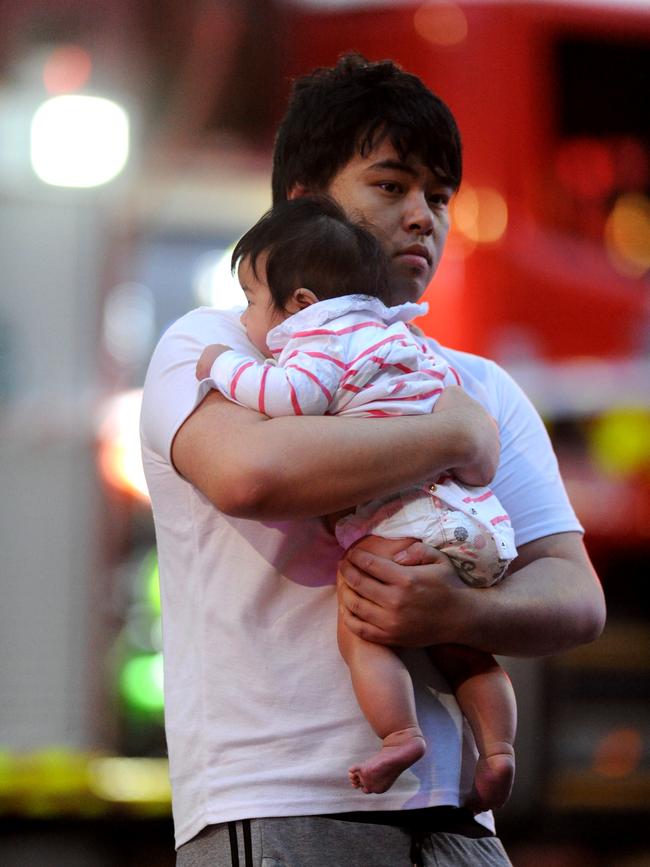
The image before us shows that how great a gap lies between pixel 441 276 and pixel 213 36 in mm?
1120

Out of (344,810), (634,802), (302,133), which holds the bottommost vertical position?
(634,802)

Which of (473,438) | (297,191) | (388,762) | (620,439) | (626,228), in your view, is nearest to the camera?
(388,762)

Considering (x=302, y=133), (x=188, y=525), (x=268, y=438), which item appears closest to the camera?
(x=268, y=438)

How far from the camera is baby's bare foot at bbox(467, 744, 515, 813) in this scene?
6.03ft

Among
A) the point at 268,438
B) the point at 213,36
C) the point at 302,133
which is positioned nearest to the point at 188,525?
the point at 268,438

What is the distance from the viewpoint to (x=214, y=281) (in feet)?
16.3

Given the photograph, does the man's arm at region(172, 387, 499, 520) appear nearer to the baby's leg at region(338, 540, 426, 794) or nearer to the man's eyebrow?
the baby's leg at region(338, 540, 426, 794)

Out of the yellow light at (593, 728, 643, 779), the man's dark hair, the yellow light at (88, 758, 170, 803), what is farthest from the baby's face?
the yellow light at (593, 728, 643, 779)

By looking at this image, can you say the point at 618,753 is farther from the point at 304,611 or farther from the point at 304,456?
the point at 304,456

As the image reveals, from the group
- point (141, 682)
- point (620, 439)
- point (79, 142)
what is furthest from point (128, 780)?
point (79, 142)

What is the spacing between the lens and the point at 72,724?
483 centimetres

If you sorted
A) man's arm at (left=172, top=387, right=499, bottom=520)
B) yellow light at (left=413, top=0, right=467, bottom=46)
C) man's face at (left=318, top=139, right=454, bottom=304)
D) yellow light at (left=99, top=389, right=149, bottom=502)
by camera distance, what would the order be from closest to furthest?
man's arm at (left=172, top=387, right=499, bottom=520) → man's face at (left=318, top=139, right=454, bottom=304) → yellow light at (left=413, top=0, right=467, bottom=46) → yellow light at (left=99, top=389, right=149, bottom=502)

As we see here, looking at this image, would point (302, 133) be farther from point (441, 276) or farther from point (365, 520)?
point (441, 276)

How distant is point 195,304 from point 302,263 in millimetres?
3096
